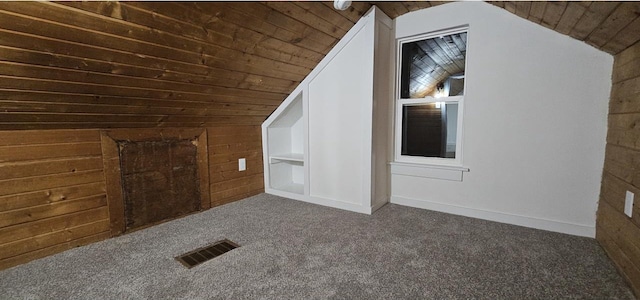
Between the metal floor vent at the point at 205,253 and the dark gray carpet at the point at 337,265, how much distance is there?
56mm

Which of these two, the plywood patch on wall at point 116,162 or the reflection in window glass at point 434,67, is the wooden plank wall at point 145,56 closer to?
the plywood patch on wall at point 116,162

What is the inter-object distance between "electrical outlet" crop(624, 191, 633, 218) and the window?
1.06 metres

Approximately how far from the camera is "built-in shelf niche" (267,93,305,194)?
10.6 ft

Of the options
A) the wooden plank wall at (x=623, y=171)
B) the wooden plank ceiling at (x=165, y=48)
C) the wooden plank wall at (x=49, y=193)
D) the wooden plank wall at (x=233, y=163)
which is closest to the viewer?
the wooden plank ceiling at (x=165, y=48)

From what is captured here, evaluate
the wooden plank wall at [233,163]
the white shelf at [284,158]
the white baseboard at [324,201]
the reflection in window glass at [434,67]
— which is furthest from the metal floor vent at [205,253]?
the reflection in window glass at [434,67]

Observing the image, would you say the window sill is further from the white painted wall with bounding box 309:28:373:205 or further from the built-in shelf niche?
the built-in shelf niche

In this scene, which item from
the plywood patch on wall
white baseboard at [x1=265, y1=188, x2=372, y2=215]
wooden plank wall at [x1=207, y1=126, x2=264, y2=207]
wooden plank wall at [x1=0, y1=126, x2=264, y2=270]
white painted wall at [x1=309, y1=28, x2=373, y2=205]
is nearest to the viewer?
wooden plank wall at [x1=0, y1=126, x2=264, y2=270]

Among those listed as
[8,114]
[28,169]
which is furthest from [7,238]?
[8,114]

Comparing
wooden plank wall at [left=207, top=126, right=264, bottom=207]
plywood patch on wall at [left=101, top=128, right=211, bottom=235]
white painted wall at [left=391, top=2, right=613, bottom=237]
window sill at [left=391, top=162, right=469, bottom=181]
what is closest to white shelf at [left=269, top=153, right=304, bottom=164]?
wooden plank wall at [left=207, top=126, right=264, bottom=207]

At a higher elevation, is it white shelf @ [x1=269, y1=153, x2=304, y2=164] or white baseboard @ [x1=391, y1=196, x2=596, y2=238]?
white shelf @ [x1=269, y1=153, x2=304, y2=164]

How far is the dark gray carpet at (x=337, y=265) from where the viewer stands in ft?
4.58

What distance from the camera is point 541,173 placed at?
2.09 metres

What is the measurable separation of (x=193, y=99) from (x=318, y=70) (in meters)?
1.16

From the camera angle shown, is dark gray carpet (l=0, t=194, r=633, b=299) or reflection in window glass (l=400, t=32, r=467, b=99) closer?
dark gray carpet (l=0, t=194, r=633, b=299)
